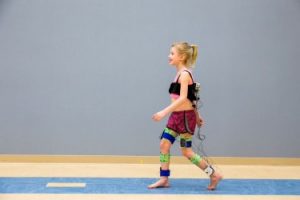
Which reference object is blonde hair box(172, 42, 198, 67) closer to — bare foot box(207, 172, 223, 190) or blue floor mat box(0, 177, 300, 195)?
bare foot box(207, 172, 223, 190)

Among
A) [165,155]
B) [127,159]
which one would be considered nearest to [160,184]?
[165,155]

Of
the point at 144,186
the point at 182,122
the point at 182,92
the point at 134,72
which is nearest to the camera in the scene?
the point at 182,92

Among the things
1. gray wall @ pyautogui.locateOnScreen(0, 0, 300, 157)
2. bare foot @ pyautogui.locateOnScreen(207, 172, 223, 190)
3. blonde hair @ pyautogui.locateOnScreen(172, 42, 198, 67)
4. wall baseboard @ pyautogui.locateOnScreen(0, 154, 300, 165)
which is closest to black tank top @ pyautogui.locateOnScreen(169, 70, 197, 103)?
blonde hair @ pyautogui.locateOnScreen(172, 42, 198, 67)

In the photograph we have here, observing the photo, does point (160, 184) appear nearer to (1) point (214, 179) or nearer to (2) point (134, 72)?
(1) point (214, 179)

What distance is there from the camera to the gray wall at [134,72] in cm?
552

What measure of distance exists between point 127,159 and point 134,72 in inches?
36.3

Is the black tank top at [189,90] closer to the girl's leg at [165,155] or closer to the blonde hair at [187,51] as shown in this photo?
the blonde hair at [187,51]

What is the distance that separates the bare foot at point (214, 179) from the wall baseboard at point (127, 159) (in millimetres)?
1101

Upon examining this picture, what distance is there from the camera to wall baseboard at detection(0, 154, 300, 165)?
5547 mm

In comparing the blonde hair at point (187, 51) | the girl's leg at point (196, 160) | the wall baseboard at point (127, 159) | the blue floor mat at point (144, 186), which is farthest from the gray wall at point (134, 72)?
the girl's leg at point (196, 160)

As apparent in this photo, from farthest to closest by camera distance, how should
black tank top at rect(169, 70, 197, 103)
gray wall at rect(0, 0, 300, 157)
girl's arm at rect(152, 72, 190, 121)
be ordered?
gray wall at rect(0, 0, 300, 157), black tank top at rect(169, 70, 197, 103), girl's arm at rect(152, 72, 190, 121)

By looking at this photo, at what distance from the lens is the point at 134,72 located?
560 centimetres

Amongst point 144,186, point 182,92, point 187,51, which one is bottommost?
point 144,186

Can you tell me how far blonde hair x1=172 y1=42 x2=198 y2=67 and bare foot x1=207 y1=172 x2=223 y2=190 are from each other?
97 centimetres
